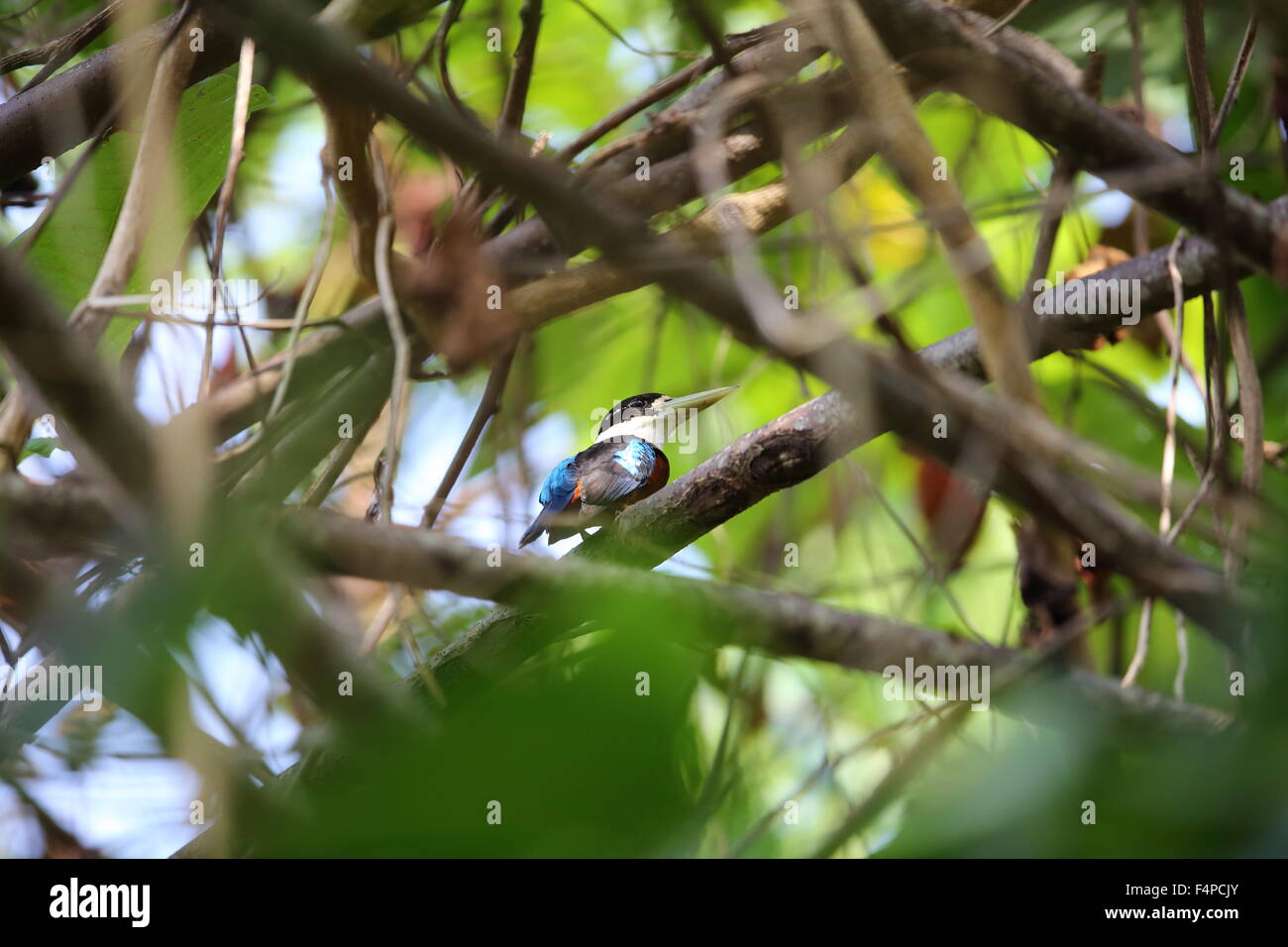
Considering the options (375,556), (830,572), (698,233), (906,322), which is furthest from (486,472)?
(375,556)

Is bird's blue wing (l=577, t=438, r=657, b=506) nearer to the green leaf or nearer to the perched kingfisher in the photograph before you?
the perched kingfisher

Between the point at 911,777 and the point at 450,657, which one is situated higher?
the point at 450,657

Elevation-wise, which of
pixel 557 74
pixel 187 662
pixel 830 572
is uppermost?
pixel 557 74

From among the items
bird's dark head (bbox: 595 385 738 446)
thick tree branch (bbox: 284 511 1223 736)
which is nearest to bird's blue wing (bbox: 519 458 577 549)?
bird's dark head (bbox: 595 385 738 446)

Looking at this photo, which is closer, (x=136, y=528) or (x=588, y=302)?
(x=136, y=528)

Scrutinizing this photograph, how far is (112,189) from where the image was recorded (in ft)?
6.35

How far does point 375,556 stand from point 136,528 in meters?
0.14

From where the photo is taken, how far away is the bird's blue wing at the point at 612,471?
7.89 feet

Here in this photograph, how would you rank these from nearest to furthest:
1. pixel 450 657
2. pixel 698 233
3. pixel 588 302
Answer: pixel 450 657, pixel 698 233, pixel 588 302

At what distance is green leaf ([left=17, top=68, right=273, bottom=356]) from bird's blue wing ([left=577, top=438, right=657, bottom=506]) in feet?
3.23

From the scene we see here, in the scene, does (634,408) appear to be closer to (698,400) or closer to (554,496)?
(698,400)

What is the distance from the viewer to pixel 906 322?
11.1 ft
